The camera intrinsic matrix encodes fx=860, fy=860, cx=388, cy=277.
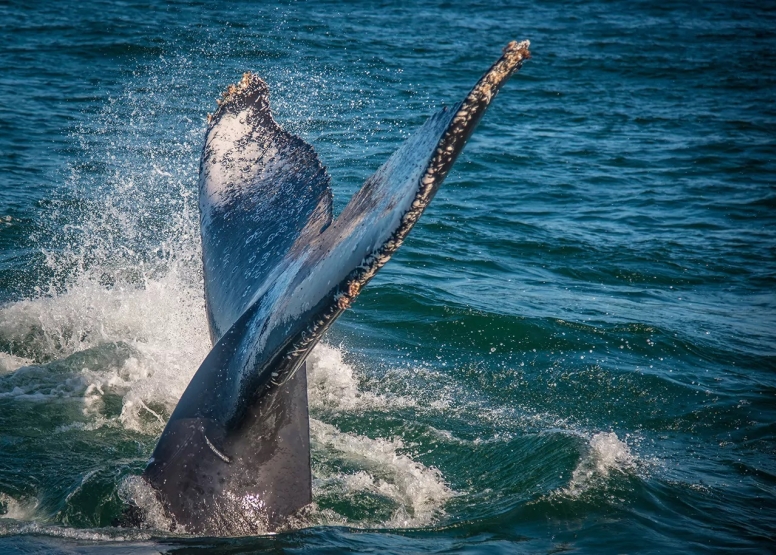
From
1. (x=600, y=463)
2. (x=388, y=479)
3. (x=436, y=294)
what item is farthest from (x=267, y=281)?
(x=436, y=294)

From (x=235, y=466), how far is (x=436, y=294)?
Answer: 5914 mm

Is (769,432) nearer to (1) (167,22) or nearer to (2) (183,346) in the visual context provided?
(2) (183,346)

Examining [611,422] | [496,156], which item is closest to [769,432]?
[611,422]

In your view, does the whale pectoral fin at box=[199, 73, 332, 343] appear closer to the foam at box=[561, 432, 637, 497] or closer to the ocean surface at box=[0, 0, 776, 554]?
the ocean surface at box=[0, 0, 776, 554]

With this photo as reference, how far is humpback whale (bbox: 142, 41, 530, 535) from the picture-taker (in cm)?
306

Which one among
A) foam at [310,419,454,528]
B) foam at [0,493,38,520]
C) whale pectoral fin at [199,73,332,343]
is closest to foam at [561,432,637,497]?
foam at [310,419,454,528]

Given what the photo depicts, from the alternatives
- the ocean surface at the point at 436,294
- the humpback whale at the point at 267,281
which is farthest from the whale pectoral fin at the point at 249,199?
the ocean surface at the point at 436,294

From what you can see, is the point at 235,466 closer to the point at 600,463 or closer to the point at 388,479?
the point at 388,479

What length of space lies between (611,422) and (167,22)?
16.9m

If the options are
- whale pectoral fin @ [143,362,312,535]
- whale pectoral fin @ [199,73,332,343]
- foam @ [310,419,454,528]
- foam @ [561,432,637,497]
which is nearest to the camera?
whale pectoral fin @ [143,362,312,535]

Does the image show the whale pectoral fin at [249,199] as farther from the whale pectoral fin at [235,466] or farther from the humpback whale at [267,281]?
the whale pectoral fin at [235,466]

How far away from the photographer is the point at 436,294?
9773 mm

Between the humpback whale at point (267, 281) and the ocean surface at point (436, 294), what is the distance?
11.8 inches

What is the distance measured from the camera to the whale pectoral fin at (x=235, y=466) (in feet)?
13.2
